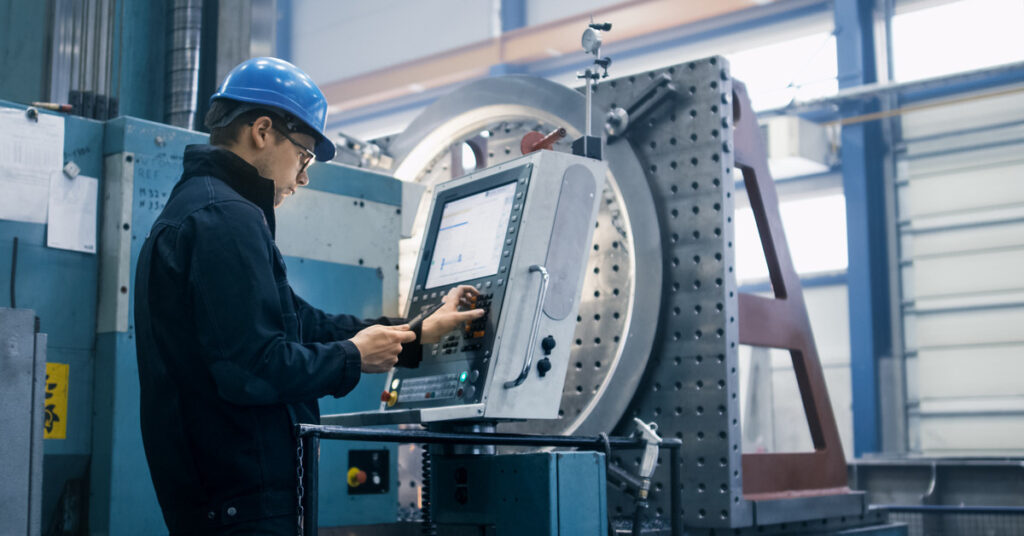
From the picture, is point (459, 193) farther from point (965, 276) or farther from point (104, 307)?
point (965, 276)

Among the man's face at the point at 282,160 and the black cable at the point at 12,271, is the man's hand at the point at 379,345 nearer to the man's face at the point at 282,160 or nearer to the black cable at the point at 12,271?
the man's face at the point at 282,160

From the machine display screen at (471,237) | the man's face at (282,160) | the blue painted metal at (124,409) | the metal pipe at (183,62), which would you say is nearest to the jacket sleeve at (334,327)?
the machine display screen at (471,237)

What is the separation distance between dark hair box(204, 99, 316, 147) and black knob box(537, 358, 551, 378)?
0.56m

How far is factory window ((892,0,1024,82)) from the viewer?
6055 millimetres

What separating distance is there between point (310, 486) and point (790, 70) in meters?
6.47

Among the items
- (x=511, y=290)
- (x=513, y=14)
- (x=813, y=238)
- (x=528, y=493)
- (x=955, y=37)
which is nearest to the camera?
(x=528, y=493)

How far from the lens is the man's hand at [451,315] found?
174 centimetres

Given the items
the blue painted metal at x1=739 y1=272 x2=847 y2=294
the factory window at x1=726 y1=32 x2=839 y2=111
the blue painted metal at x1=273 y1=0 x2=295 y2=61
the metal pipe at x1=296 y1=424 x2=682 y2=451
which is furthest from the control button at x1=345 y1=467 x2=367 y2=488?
the blue painted metal at x1=273 y1=0 x2=295 y2=61

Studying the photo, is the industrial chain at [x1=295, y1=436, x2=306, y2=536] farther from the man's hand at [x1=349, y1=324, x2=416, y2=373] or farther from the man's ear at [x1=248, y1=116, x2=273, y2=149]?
the man's ear at [x1=248, y1=116, x2=273, y2=149]

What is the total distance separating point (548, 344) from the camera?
5.79ft

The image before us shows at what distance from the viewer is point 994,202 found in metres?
5.92

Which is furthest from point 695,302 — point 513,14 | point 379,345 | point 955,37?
point 513,14

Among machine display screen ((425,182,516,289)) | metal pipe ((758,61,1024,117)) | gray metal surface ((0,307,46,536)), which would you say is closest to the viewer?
gray metal surface ((0,307,46,536))

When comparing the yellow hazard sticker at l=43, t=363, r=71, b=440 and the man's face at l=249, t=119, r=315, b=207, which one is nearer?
the man's face at l=249, t=119, r=315, b=207
